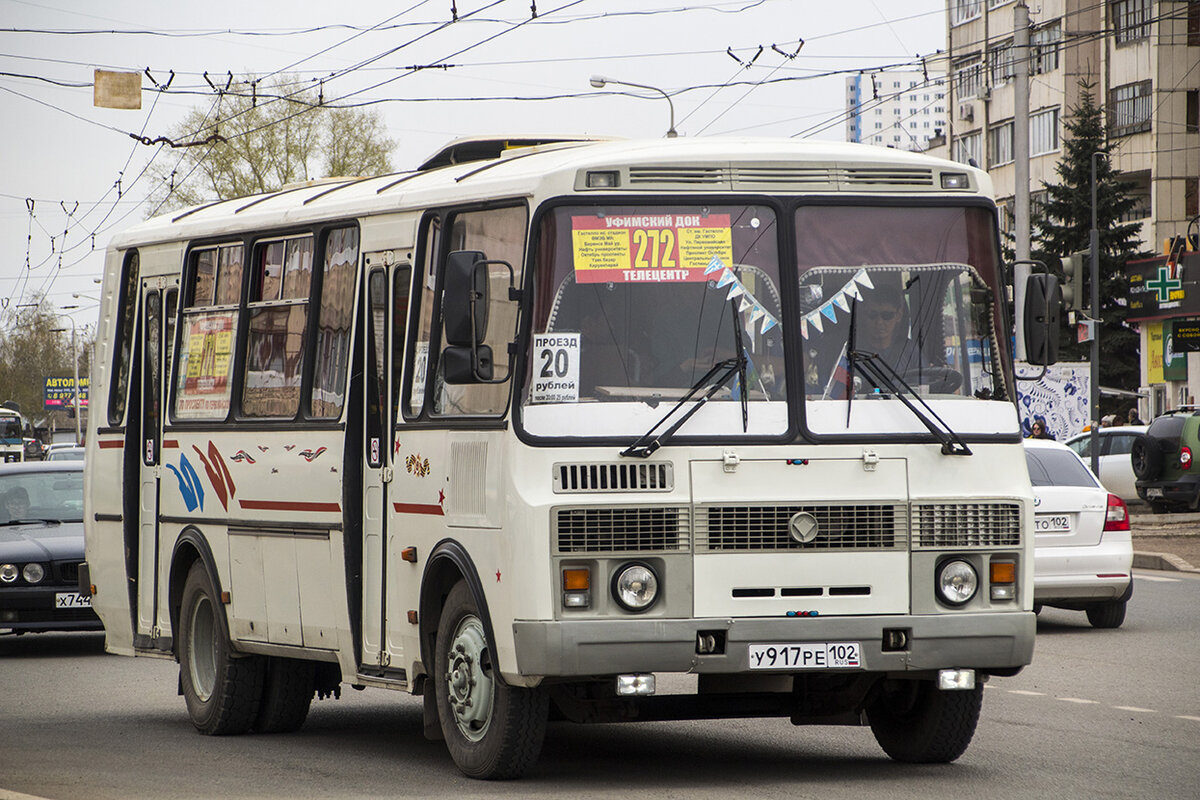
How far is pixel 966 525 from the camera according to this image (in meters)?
9.03

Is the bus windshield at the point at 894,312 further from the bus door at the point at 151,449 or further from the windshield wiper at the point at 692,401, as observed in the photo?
the bus door at the point at 151,449

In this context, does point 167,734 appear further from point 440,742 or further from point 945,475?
point 945,475

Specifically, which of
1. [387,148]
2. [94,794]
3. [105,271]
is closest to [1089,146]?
[387,148]

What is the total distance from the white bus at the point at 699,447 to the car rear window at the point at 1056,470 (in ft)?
27.4

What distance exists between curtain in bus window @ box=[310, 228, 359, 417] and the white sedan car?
8.42 meters

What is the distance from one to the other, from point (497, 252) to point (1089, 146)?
58.2 meters

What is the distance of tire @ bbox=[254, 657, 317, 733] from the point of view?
1188cm

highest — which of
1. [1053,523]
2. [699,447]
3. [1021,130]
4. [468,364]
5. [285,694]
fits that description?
[1021,130]

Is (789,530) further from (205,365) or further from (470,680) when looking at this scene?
(205,365)

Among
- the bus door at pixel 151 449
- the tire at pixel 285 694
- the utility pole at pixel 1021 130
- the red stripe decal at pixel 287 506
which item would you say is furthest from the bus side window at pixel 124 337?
the utility pole at pixel 1021 130

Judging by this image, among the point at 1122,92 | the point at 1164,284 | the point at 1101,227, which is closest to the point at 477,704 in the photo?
the point at 1164,284

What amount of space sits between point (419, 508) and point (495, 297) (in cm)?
124

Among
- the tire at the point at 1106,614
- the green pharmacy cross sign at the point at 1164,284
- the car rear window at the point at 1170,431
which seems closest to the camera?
the tire at the point at 1106,614

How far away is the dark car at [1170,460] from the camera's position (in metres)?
33.5
